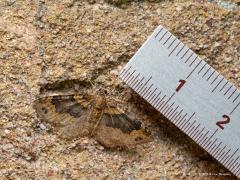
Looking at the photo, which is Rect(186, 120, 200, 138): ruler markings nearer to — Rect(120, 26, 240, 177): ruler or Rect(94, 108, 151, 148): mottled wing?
Rect(120, 26, 240, 177): ruler

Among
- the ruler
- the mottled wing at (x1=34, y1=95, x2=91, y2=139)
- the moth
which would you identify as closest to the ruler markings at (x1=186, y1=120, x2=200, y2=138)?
the ruler

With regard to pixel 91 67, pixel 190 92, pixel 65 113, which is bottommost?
pixel 65 113

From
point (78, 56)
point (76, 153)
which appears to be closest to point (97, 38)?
point (78, 56)

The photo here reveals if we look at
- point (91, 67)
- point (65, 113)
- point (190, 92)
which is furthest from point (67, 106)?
point (190, 92)

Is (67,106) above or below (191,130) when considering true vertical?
below

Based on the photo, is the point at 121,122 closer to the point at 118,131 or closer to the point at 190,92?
the point at 118,131

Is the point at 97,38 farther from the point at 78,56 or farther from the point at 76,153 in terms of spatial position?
the point at 76,153

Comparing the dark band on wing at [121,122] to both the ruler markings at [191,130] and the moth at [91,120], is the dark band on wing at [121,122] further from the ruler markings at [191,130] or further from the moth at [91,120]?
the ruler markings at [191,130]
